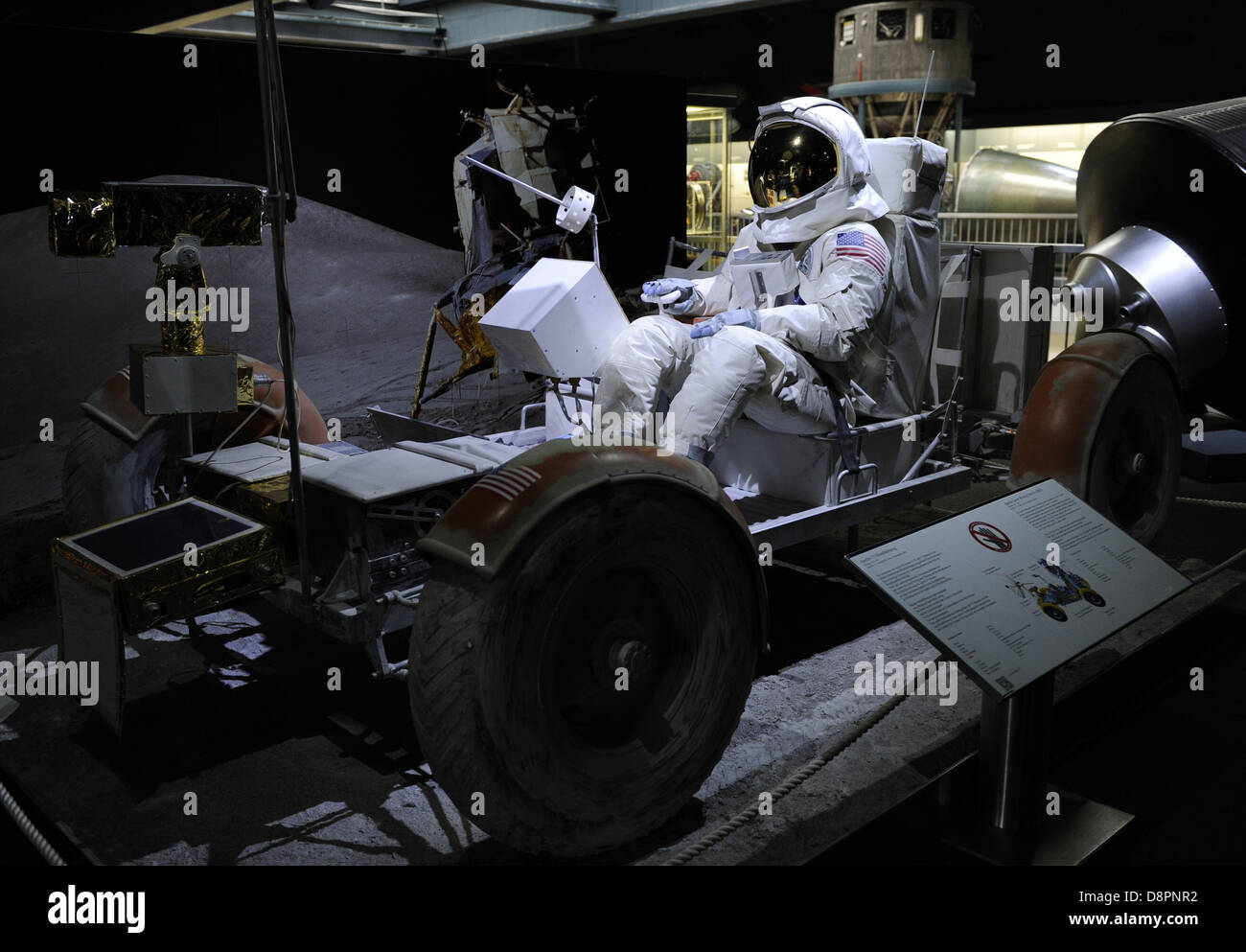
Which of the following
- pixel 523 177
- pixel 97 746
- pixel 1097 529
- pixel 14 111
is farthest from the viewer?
pixel 523 177

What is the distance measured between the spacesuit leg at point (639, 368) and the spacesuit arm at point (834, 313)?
0.38 meters

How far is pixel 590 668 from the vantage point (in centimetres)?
286

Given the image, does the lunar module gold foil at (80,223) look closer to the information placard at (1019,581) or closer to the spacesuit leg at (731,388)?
the spacesuit leg at (731,388)

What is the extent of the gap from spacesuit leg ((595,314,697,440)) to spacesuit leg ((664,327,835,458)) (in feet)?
0.30

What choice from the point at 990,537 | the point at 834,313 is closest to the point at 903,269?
the point at 834,313

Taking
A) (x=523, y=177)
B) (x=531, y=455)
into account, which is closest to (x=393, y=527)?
(x=531, y=455)

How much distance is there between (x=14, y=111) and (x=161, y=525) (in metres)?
2.69

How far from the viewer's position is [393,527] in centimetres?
316

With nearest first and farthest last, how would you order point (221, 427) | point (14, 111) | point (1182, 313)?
point (221, 427) → point (14, 111) → point (1182, 313)

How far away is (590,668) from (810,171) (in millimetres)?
2451

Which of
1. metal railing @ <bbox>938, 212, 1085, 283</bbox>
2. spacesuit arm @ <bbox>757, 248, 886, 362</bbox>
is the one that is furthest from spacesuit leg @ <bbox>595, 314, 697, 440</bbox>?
metal railing @ <bbox>938, 212, 1085, 283</bbox>

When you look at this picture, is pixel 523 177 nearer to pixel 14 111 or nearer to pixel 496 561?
pixel 14 111

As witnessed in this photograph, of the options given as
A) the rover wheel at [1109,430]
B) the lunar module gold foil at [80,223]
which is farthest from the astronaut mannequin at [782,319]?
the lunar module gold foil at [80,223]

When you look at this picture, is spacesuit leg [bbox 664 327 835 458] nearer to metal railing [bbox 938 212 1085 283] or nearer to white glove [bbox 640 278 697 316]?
white glove [bbox 640 278 697 316]
